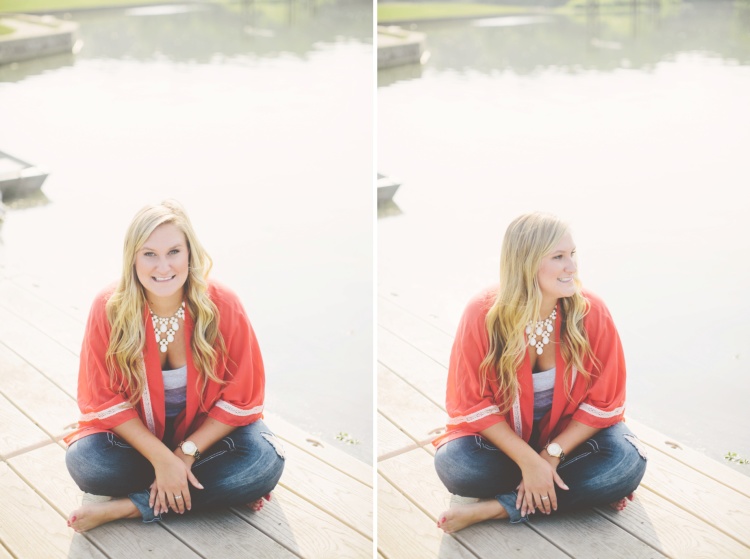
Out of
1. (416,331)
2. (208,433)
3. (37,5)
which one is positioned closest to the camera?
(208,433)

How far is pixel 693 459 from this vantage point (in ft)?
6.84

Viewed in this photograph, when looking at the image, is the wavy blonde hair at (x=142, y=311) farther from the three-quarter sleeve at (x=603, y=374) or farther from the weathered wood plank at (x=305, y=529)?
the three-quarter sleeve at (x=603, y=374)

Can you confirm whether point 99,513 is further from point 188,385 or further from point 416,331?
point 416,331

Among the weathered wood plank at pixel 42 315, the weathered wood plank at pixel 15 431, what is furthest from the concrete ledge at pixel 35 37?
the weathered wood plank at pixel 15 431

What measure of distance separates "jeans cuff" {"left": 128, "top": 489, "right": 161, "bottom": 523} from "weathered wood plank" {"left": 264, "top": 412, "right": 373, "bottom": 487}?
0.43 metres

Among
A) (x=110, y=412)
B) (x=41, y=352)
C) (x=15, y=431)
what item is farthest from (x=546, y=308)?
(x=41, y=352)

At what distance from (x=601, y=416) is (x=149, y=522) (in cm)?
99

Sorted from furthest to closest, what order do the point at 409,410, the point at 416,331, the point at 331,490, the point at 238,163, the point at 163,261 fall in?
the point at 238,163 < the point at 416,331 < the point at 409,410 < the point at 331,490 < the point at 163,261

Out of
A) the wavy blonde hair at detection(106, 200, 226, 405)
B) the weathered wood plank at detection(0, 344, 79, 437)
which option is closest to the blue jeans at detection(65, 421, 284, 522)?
the wavy blonde hair at detection(106, 200, 226, 405)

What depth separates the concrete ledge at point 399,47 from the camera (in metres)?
3.56

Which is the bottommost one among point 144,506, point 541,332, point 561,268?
point 144,506

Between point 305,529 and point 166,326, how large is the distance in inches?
21.1

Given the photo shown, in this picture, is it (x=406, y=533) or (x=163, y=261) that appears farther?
(x=406, y=533)

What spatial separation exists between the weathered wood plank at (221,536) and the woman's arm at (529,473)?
502 mm
